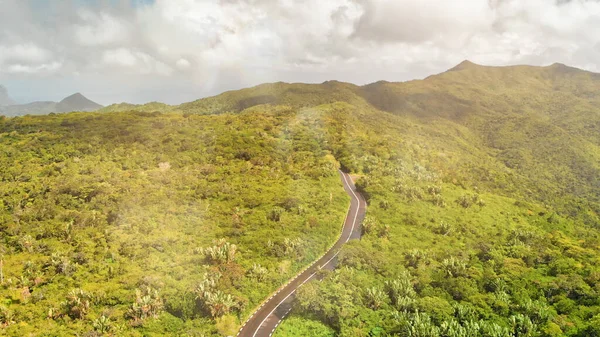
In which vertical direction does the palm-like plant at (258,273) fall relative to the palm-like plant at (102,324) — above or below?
above

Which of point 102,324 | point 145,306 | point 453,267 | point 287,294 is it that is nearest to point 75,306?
point 102,324

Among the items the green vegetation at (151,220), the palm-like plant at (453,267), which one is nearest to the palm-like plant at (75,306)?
the green vegetation at (151,220)

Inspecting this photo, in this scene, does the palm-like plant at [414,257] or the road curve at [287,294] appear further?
the palm-like plant at [414,257]

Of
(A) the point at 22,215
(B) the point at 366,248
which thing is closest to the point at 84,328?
(A) the point at 22,215

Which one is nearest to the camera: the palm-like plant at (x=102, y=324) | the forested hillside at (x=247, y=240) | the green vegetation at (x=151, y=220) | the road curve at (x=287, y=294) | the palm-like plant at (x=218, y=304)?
the palm-like plant at (x=102, y=324)

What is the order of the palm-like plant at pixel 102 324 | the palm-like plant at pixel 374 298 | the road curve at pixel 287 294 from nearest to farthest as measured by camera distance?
the palm-like plant at pixel 102 324
the road curve at pixel 287 294
the palm-like plant at pixel 374 298

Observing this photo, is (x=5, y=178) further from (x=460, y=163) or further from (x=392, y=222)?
(x=460, y=163)

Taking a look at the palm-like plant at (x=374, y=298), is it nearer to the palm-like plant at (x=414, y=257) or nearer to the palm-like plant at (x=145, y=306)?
the palm-like plant at (x=414, y=257)
